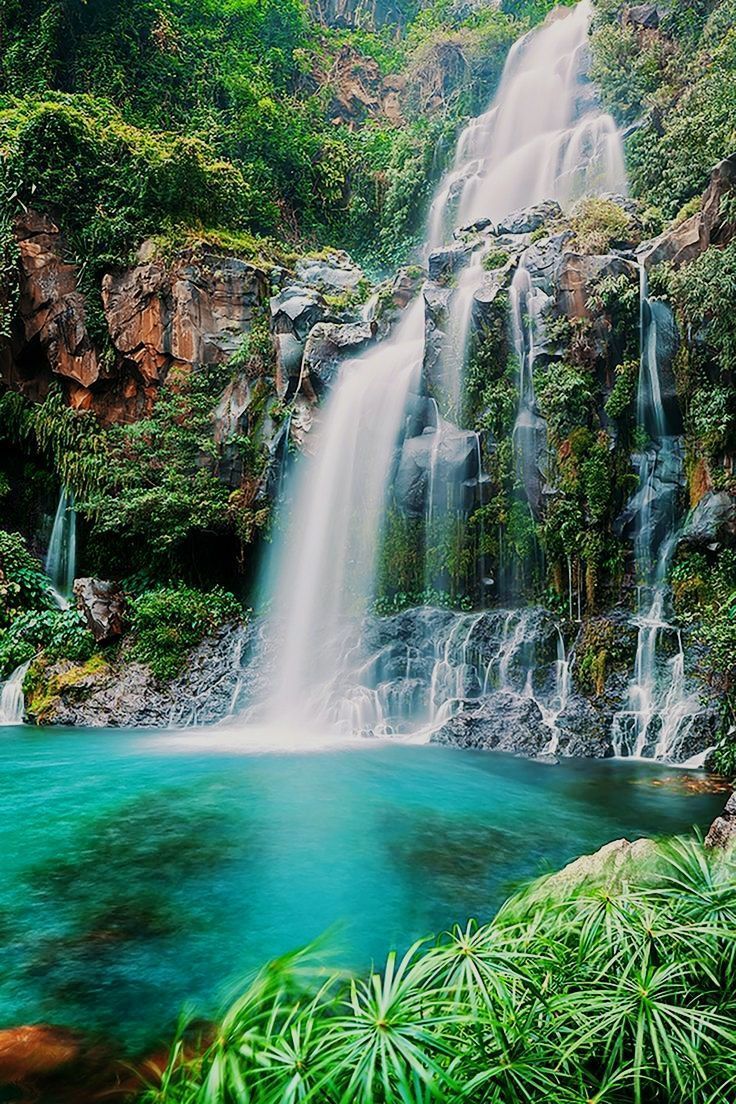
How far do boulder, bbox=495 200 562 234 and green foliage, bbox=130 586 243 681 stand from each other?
11.9 metres

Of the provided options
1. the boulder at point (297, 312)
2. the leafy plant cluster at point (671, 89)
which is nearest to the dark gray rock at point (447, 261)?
the boulder at point (297, 312)

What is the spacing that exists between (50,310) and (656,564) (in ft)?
49.2

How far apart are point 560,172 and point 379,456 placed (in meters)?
13.4

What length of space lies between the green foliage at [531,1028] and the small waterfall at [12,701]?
38.8 ft

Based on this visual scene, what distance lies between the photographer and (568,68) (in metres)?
23.8

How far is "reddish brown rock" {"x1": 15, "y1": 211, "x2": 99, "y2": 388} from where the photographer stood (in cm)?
1673

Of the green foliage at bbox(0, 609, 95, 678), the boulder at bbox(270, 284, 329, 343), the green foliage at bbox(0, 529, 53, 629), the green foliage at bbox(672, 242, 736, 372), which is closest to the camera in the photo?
the green foliage at bbox(672, 242, 736, 372)

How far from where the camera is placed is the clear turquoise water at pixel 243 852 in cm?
385

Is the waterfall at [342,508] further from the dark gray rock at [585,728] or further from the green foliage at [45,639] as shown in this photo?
the dark gray rock at [585,728]

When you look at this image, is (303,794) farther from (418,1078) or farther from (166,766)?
(418,1078)

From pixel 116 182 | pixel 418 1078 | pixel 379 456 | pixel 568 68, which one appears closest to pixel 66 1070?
pixel 418 1078

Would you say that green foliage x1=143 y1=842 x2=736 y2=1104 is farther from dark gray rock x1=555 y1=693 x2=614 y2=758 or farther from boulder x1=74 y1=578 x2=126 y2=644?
boulder x1=74 y1=578 x2=126 y2=644

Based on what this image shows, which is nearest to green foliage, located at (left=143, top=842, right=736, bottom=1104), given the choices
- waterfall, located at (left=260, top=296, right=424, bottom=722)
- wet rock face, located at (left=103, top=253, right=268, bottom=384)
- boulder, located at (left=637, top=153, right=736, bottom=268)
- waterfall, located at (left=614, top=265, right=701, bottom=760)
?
waterfall, located at (left=614, top=265, right=701, bottom=760)

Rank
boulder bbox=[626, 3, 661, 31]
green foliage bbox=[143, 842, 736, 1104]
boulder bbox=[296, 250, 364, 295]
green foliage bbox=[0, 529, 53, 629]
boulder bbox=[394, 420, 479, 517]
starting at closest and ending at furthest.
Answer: green foliage bbox=[143, 842, 736, 1104] < boulder bbox=[394, 420, 479, 517] < green foliage bbox=[0, 529, 53, 629] < boulder bbox=[296, 250, 364, 295] < boulder bbox=[626, 3, 661, 31]
